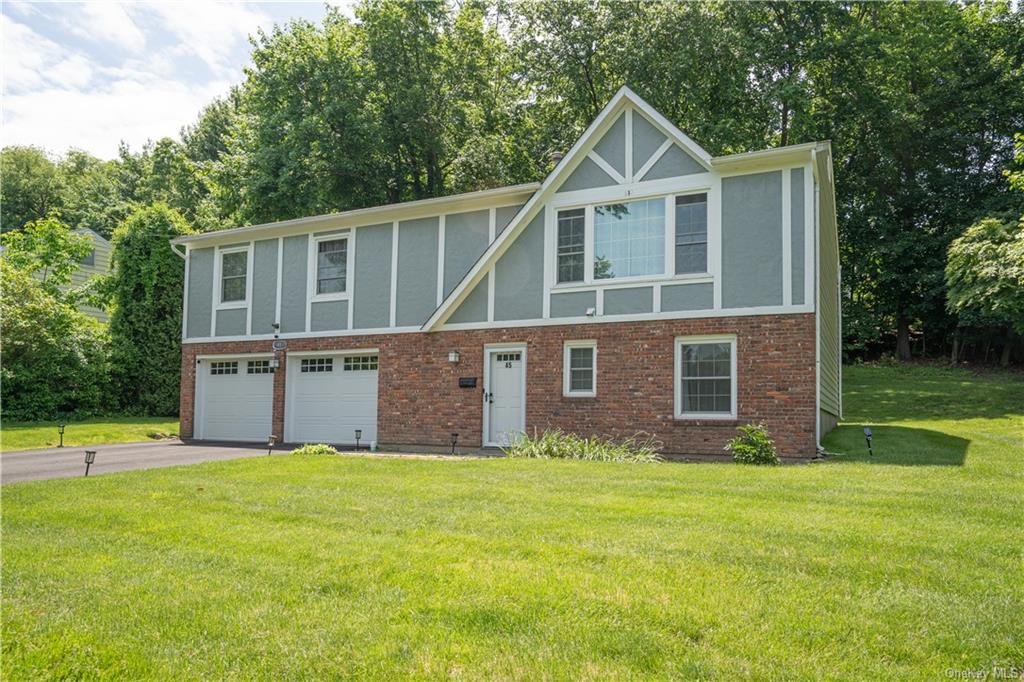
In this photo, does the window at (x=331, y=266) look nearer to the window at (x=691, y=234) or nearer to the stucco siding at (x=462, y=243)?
the stucco siding at (x=462, y=243)

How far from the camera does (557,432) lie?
13305mm

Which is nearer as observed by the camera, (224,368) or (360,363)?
(360,363)

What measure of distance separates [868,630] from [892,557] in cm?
154

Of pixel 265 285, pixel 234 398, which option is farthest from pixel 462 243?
pixel 234 398

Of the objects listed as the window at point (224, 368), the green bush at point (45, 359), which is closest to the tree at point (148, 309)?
the green bush at point (45, 359)

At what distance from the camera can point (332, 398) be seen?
54.9 ft

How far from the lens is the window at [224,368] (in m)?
18.3

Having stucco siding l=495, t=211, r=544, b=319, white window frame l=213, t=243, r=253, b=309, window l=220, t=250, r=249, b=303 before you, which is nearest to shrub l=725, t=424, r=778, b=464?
stucco siding l=495, t=211, r=544, b=319

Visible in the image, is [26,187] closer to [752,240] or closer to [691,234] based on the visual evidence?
[691,234]

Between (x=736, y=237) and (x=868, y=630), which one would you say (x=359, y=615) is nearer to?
(x=868, y=630)

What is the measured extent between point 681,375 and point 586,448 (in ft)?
7.24

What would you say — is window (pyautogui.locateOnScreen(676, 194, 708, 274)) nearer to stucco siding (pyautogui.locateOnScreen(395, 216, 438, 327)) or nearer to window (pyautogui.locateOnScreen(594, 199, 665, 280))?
window (pyautogui.locateOnScreen(594, 199, 665, 280))

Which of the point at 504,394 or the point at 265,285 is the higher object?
the point at 265,285

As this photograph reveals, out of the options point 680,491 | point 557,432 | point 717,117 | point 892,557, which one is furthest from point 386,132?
point 892,557
